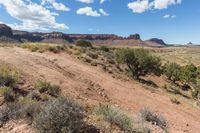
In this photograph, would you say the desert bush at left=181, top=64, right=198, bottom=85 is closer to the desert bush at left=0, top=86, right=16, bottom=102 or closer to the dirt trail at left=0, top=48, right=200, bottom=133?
the dirt trail at left=0, top=48, right=200, bottom=133

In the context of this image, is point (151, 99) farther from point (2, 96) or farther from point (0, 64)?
point (2, 96)

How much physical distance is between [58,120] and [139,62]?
24.5m

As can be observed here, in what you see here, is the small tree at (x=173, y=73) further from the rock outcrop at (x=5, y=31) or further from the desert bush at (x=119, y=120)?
the rock outcrop at (x=5, y=31)

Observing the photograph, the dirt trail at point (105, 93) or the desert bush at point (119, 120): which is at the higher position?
the desert bush at point (119, 120)

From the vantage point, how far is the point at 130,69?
3281cm

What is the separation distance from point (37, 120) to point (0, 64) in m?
9.62

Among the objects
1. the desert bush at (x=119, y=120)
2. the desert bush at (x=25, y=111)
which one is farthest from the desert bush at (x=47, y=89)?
the desert bush at (x=119, y=120)

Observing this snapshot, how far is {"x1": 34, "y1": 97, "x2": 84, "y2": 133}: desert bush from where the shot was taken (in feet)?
25.3

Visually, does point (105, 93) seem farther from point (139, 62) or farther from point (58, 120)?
point (139, 62)

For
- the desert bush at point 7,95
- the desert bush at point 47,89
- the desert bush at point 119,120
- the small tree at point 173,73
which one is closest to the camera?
the desert bush at point 119,120

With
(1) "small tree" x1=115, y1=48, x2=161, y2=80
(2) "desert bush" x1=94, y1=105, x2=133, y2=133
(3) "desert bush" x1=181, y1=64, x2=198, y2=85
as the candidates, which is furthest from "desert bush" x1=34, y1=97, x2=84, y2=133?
(3) "desert bush" x1=181, y1=64, x2=198, y2=85

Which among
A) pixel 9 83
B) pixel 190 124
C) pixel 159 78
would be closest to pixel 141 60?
pixel 159 78

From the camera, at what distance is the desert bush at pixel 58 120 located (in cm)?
770

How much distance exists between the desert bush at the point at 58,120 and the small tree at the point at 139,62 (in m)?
23.8
